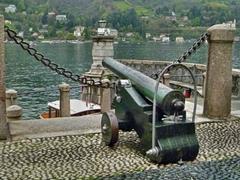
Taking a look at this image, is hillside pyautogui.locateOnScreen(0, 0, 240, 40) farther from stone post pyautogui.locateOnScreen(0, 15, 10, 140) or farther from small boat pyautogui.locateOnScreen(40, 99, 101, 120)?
stone post pyautogui.locateOnScreen(0, 15, 10, 140)

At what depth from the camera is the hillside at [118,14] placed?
132 m

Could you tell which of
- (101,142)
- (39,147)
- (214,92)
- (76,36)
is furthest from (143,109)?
(76,36)

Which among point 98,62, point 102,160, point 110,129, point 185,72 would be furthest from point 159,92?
point 185,72

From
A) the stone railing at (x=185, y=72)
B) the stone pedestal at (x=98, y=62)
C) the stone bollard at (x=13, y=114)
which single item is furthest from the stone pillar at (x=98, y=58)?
the stone bollard at (x=13, y=114)

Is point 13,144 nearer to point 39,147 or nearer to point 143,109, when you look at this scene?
point 39,147

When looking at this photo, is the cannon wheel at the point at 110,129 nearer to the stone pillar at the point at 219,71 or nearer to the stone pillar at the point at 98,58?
the stone pillar at the point at 219,71

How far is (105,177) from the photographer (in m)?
6.20

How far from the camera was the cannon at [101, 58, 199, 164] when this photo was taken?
6586 mm

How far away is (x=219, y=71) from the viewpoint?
934 cm

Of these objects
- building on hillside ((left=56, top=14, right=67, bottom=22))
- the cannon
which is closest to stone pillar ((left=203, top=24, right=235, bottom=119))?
the cannon

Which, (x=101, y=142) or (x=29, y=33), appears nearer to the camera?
(x=101, y=142)

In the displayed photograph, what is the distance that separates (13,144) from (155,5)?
171519 mm

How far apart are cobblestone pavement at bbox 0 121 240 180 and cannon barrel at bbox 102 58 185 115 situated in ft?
2.68

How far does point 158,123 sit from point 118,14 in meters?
129
